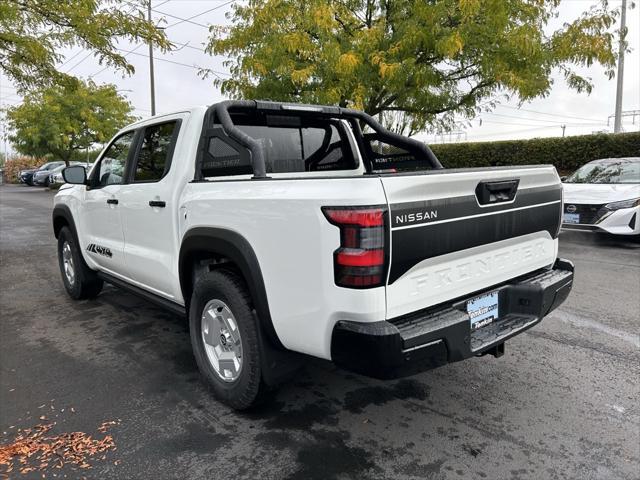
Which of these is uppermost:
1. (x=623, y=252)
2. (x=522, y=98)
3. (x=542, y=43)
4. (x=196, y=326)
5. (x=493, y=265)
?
(x=542, y=43)

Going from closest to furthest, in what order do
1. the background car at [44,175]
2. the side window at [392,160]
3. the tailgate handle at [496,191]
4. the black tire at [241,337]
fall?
the tailgate handle at [496,191] → the black tire at [241,337] → the side window at [392,160] → the background car at [44,175]

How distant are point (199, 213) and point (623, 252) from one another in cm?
732

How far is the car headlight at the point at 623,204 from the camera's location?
7840 mm

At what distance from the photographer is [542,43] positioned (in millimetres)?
9633

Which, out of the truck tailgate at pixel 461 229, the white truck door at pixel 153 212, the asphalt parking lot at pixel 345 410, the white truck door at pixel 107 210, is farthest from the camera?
the white truck door at pixel 107 210

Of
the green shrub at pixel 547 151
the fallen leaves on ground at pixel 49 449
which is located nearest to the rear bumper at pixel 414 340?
the fallen leaves on ground at pixel 49 449

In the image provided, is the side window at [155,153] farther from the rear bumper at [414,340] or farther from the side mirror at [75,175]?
the rear bumper at [414,340]

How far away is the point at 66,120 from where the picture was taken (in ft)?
89.3

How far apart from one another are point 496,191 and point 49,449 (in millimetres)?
2813

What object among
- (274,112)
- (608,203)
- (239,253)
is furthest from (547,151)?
(239,253)

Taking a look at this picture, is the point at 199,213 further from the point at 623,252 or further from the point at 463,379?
the point at 623,252

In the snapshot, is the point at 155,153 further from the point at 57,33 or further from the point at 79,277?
the point at 57,33

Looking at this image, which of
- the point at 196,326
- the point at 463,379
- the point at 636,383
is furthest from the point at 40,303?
the point at 636,383

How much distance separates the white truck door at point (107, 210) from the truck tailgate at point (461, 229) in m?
2.85
